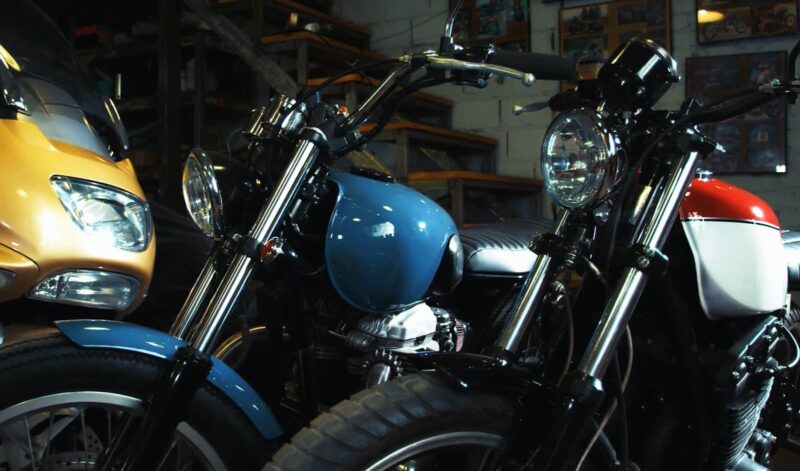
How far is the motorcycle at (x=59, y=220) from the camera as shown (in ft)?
3.30

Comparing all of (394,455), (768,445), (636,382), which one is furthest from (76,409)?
(768,445)

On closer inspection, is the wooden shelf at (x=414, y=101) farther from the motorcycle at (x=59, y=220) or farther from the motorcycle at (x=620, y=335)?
the motorcycle at (x=620, y=335)

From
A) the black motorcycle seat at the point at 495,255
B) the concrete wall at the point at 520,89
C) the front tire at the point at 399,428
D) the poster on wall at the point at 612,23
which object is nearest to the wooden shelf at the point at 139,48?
the concrete wall at the point at 520,89

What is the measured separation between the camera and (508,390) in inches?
31.2

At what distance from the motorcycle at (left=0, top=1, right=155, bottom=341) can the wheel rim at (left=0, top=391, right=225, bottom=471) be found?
0.20m

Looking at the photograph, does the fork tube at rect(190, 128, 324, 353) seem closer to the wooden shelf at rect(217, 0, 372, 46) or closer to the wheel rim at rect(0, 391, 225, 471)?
the wheel rim at rect(0, 391, 225, 471)

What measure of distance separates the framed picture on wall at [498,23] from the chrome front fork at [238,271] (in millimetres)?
2718

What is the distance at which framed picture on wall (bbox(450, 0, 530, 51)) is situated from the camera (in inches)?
140

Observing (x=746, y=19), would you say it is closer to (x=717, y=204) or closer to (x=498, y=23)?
(x=498, y=23)

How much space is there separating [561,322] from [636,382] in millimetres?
204

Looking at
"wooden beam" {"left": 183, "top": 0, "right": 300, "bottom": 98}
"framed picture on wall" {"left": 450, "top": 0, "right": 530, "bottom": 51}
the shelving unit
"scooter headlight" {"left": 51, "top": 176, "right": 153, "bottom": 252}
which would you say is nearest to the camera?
"scooter headlight" {"left": 51, "top": 176, "right": 153, "bottom": 252}

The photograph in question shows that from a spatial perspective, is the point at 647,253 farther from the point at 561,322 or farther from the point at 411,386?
the point at 411,386

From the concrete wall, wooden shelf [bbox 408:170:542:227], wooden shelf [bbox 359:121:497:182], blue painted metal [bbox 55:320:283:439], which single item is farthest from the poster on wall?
blue painted metal [bbox 55:320:283:439]

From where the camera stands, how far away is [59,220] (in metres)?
1.03
